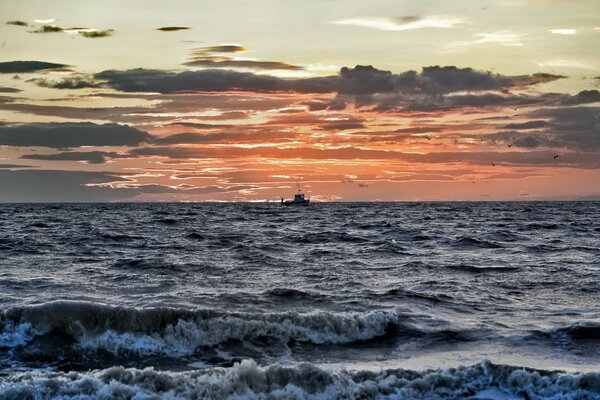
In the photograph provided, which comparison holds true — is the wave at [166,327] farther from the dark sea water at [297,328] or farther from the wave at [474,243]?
the wave at [474,243]

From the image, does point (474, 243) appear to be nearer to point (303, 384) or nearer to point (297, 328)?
point (297, 328)

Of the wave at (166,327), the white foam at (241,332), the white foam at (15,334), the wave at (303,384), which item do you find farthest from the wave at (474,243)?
the white foam at (15,334)

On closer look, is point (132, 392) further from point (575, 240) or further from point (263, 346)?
point (575, 240)

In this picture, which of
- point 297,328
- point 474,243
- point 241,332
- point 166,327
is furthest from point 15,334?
point 474,243

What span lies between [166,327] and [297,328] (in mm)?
3317

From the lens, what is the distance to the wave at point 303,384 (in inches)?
460

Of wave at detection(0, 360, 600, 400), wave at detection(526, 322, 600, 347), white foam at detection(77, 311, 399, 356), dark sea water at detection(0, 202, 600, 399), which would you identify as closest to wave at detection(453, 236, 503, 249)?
dark sea water at detection(0, 202, 600, 399)

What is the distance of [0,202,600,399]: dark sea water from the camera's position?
1221cm

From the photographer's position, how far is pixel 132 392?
38.3 feet

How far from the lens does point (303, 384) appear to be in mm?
12266

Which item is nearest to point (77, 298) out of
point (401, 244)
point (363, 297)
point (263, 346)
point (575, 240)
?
point (263, 346)

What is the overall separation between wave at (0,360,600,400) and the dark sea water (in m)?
0.03

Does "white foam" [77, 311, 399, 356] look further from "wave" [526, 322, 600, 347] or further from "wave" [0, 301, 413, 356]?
"wave" [526, 322, 600, 347]

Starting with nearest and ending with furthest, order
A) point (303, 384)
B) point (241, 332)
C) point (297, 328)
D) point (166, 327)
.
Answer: point (303, 384) → point (166, 327) → point (241, 332) → point (297, 328)
